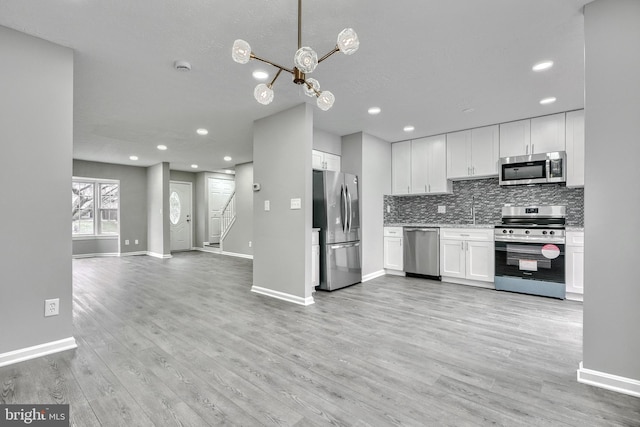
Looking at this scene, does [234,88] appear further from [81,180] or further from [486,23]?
[81,180]

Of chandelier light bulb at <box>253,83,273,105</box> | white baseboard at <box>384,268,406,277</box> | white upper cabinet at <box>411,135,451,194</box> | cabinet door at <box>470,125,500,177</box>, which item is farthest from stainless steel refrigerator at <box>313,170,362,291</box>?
chandelier light bulb at <box>253,83,273,105</box>

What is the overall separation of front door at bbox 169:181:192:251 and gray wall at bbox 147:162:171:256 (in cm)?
89

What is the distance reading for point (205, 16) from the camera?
2.12 m

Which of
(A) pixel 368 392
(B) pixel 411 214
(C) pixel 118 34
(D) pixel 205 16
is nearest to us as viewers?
(A) pixel 368 392

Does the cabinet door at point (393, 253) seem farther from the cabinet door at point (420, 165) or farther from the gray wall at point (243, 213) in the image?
the gray wall at point (243, 213)

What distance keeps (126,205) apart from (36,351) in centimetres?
682

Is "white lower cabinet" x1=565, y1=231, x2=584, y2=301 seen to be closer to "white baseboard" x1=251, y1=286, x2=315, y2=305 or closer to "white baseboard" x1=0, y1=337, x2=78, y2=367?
"white baseboard" x1=251, y1=286, x2=315, y2=305

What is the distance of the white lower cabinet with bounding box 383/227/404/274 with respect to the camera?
548 cm

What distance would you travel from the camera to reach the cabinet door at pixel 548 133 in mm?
4137

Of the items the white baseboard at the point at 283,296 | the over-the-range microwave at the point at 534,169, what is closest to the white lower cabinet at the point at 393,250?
the over-the-range microwave at the point at 534,169

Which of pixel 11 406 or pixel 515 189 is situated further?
pixel 515 189

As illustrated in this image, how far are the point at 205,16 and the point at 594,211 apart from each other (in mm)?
2921

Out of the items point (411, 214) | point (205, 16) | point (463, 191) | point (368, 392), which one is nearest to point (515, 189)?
point (463, 191)

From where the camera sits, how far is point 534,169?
170 inches
